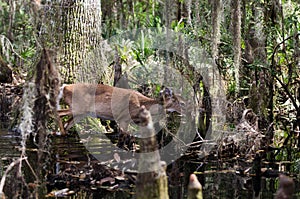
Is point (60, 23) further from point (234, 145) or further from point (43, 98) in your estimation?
point (43, 98)

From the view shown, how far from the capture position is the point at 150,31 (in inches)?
480

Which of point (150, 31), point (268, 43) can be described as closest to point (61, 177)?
point (268, 43)

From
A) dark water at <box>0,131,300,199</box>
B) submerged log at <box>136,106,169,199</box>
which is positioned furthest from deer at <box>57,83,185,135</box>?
submerged log at <box>136,106,169,199</box>

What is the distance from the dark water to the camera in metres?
4.89

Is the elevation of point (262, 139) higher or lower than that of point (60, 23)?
lower

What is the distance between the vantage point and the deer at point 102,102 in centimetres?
776

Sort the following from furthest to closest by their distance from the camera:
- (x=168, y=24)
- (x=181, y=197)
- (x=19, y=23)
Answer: (x=19, y=23) → (x=168, y=24) → (x=181, y=197)

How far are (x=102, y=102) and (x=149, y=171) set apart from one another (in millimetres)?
4995

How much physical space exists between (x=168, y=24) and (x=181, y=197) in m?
3.55

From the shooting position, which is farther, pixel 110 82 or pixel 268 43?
pixel 110 82

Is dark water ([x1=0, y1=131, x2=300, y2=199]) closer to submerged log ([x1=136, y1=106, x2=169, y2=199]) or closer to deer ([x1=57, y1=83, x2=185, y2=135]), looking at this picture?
deer ([x1=57, y1=83, x2=185, y2=135])

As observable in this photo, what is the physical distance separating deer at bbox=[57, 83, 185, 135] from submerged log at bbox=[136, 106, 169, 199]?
179 inches

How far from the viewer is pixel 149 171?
3014 millimetres

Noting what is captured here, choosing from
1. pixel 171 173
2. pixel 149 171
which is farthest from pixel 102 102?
pixel 149 171
